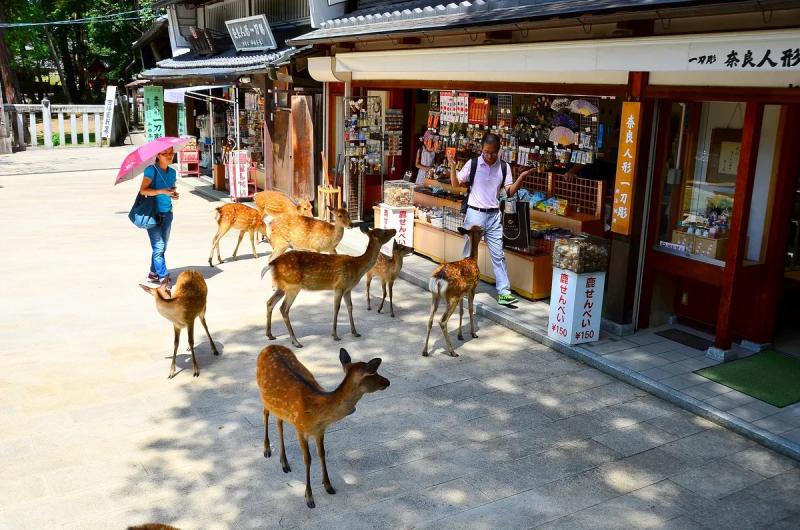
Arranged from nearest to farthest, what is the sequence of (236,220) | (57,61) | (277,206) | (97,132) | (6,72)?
(236,220) < (277,206) < (6,72) < (97,132) < (57,61)

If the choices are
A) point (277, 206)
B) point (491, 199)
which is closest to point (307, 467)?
point (491, 199)

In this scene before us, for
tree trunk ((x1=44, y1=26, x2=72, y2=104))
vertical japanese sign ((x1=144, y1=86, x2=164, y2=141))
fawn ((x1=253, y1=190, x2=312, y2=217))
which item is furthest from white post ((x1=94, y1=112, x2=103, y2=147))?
fawn ((x1=253, y1=190, x2=312, y2=217))

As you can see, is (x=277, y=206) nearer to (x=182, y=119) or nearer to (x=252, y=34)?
(x=252, y=34)

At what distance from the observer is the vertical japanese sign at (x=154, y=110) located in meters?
23.4

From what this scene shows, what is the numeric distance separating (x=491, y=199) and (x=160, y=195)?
4.47m

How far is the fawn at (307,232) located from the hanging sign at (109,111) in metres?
23.5

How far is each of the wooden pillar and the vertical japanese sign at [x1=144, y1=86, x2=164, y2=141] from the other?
20.0 m

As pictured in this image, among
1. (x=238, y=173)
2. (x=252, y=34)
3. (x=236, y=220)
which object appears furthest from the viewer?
(x=252, y=34)

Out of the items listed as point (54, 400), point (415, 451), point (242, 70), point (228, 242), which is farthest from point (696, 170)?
point (242, 70)

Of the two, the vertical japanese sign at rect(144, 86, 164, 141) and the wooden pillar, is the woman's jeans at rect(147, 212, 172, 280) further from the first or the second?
the vertical japanese sign at rect(144, 86, 164, 141)

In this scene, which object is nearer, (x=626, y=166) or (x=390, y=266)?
(x=626, y=166)

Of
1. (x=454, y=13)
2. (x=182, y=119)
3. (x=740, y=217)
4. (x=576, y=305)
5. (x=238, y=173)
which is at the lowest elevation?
(x=576, y=305)

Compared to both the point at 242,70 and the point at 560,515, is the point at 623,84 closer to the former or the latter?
the point at 560,515

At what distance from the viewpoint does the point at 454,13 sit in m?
9.53
